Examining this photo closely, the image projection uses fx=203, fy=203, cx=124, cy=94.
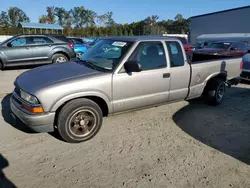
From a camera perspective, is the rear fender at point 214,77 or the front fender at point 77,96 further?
the rear fender at point 214,77

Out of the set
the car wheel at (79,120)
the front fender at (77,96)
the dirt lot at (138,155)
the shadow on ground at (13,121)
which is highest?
the front fender at (77,96)

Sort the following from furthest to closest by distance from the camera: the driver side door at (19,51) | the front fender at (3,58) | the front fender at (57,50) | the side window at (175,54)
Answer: the front fender at (57,50)
the driver side door at (19,51)
the front fender at (3,58)
the side window at (175,54)

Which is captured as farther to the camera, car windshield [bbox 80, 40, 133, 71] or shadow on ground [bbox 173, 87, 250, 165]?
car windshield [bbox 80, 40, 133, 71]

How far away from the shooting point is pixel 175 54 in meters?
4.29

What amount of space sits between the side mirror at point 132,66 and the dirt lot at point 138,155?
1181 mm

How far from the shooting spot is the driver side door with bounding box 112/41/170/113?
3664 millimetres

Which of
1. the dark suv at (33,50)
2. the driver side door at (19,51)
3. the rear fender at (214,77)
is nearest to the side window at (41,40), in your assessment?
the dark suv at (33,50)

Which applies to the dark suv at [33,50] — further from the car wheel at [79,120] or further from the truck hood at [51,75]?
the car wheel at [79,120]

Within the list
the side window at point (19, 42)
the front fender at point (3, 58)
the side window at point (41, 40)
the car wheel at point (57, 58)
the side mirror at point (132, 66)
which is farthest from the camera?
the car wheel at point (57, 58)

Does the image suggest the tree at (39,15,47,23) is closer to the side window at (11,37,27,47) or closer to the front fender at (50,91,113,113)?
the side window at (11,37,27,47)

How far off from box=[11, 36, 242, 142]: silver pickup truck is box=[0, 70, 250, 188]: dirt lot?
0.38 meters

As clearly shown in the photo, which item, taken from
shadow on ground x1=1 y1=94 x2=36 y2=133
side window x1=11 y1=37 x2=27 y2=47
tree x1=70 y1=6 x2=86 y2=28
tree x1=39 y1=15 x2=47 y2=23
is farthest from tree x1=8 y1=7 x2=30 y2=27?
shadow on ground x1=1 y1=94 x2=36 y2=133

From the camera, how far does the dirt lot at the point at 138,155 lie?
2.58m

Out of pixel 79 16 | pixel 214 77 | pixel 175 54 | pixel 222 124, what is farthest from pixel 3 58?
pixel 79 16
